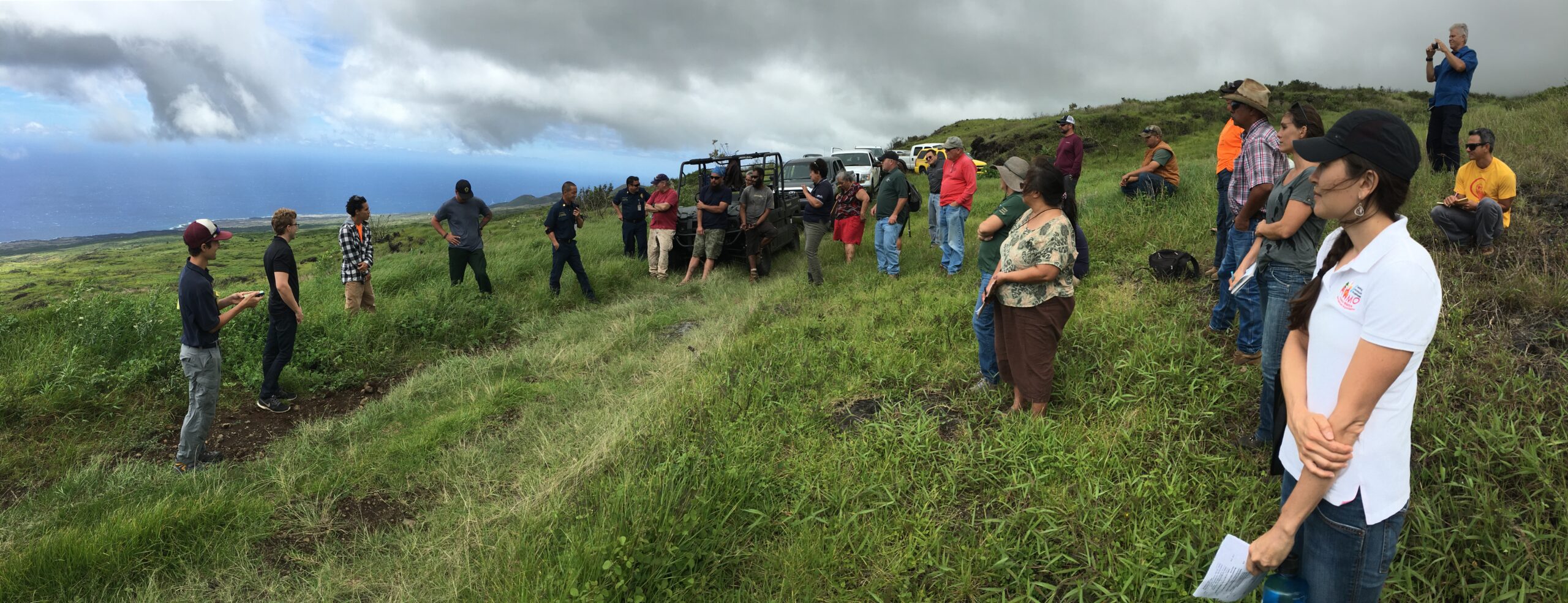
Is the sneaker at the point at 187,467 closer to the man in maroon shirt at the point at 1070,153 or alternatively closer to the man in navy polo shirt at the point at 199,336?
the man in navy polo shirt at the point at 199,336

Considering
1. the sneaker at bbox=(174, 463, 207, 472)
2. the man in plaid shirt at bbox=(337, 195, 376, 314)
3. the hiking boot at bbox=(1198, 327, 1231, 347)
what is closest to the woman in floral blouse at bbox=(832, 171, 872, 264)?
the hiking boot at bbox=(1198, 327, 1231, 347)

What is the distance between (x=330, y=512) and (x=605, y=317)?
4291mm

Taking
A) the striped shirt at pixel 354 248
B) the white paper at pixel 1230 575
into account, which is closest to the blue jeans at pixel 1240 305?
the white paper at pixel 1230 575

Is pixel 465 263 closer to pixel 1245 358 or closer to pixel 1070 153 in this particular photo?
pixel 1070 153

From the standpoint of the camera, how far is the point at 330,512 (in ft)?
12.8

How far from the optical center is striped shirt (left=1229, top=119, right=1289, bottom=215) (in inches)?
163

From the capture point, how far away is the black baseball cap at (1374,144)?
5.03 feet

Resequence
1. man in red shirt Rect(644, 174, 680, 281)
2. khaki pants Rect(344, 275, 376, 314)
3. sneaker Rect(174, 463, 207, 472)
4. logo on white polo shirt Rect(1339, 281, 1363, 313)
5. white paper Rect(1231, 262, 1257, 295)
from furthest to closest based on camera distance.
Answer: man in red shirt Rect(644, 174, 680, 281) < khaki pants Rect(344, 275, 376, 314) < sneaker Rect(174, 463, 207, 472) < white paper Rect(1231, 262, 1257, 295) < logo on white polo shirt Rect(1339, 281, 1363, 313)

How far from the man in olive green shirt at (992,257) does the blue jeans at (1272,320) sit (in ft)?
4.42

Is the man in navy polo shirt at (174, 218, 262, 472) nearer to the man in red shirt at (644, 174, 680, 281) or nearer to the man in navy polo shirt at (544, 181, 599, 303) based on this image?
the man in navy polo shirt at (544, 181, 599, 303)

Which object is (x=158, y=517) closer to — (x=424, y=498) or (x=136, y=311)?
(x=424, y=498)

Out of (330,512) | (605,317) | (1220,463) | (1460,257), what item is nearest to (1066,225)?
(1220,463)

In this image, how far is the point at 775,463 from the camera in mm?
3738

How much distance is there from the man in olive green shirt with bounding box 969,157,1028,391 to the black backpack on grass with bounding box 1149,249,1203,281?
216cm
